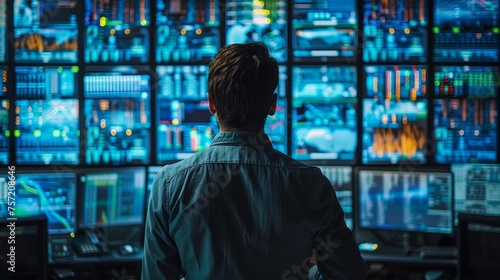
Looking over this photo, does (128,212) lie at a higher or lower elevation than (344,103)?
lower

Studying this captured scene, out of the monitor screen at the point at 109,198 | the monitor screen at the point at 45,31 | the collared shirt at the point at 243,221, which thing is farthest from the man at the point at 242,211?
the monitor screen at the point at 45,31

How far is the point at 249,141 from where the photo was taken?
4.28 ft

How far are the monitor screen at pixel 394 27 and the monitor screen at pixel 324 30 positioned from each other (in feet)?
0.29

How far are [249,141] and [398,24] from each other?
2.87 metres

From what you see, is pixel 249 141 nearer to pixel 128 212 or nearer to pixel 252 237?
pixel 252 237

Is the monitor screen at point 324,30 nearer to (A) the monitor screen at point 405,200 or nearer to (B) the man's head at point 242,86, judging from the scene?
(A) the monitor screen at point 405,200

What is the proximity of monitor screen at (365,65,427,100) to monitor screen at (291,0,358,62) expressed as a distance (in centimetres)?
17

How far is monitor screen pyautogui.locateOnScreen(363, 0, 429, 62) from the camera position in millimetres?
3916

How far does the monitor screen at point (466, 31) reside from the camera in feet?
12.8

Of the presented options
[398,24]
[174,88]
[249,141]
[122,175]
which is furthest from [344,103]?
[249,141]

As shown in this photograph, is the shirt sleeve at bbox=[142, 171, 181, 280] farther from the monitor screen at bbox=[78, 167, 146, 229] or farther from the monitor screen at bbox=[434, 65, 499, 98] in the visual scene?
the monitor screen at bbox=[434, 65, 499, 98]

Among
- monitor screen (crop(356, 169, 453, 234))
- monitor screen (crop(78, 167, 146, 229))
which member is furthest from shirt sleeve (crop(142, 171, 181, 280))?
monitor screen (crop(356, 169, 453, 234))

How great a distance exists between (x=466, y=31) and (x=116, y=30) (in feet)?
7.11

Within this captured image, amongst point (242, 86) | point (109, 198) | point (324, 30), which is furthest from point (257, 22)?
point (242, 86)
